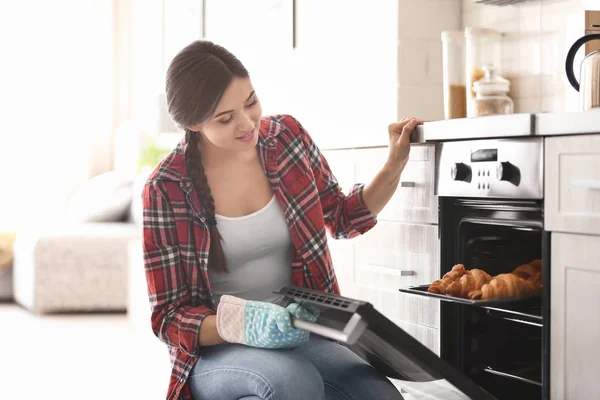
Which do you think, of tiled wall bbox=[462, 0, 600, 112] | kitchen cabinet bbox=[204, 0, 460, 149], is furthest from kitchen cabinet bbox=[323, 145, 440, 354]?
tiled wall bbox=[462, 0, 600, 112]

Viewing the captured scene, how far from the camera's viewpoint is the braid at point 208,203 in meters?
1.84

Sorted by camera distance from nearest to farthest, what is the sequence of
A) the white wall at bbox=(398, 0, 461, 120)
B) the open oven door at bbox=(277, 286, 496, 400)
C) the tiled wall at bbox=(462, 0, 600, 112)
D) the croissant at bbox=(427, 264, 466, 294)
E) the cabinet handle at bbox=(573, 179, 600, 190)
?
the open oven door at bbox=(277, 286, 496, 400) → the cabinet handle at bbox=(573, 179, 600, 190) → the croissant at bbox=(427, 264, 466, 294) → the tiled wall at bbox=(462, 0, 600, 112) → the white wall at bbox=(398, 0, 461, 120)

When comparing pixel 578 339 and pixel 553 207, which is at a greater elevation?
pixel 553 207

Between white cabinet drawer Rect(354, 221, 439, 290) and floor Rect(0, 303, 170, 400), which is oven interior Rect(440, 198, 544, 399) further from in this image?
floor Rect(0, 303, 170, 400)

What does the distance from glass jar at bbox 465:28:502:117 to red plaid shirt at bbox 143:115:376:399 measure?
0.89m

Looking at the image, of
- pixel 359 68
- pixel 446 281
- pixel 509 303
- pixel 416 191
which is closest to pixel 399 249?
pixel 416 191

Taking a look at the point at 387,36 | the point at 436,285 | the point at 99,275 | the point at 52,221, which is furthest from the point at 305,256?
the point at 52,221

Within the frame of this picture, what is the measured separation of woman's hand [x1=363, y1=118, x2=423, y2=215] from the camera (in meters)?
2.03

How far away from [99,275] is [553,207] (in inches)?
140

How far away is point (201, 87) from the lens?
Answer: 5.85 ft

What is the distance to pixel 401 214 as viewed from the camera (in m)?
2.31

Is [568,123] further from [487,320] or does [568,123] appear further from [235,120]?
[235,120]

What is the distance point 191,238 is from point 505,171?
70 cm

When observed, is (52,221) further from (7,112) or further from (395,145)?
(395,145)
